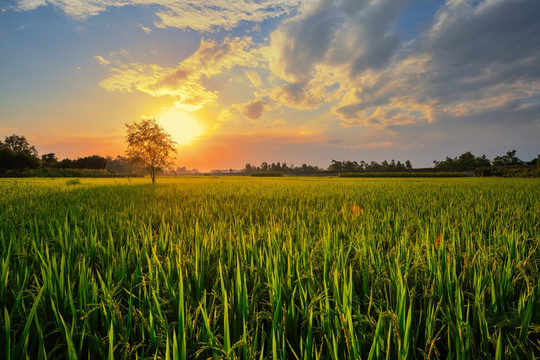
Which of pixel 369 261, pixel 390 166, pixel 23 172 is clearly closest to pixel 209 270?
pixel 369 261

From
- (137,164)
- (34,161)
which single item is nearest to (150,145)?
(137,164)

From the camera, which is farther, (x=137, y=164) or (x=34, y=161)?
(x=34, y=161)

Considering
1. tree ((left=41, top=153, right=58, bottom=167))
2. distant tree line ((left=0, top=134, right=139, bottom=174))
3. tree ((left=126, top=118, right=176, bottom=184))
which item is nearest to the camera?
tree ((left=126, top=118, right=176, bottom=184))

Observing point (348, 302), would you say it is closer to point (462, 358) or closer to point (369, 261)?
point (462, 358)

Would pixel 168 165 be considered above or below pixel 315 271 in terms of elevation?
above

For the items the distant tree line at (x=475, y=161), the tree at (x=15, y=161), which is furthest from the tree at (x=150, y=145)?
the distant tree line at (x=475, y=161)

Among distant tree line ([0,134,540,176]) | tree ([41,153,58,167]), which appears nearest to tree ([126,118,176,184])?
distant tree line ([0,134,540,176])

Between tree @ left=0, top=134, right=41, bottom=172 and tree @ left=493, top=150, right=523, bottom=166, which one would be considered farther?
tree @ left=493, top=150, right=523, bottom=166

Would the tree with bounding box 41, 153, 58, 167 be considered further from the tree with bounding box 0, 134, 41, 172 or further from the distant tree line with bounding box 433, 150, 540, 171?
the distant tree line with bounding box 433, 150, 540, 171

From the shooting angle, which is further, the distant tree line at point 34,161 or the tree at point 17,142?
the tree at point 17,142

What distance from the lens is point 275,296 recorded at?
1.42m

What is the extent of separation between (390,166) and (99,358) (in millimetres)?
117377

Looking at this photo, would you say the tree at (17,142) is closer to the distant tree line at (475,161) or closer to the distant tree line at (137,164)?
the distant tree line at (137,164)

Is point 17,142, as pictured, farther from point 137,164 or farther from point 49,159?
point 137,164
